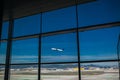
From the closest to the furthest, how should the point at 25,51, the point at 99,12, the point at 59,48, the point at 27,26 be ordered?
the point at 99,12 → the point at 59,48 → the point at 25,51 → the point at 27,26

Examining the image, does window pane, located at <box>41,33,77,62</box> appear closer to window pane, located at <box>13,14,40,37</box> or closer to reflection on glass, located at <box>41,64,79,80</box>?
reflection on glass, located at <box>41,64,79,80</box>

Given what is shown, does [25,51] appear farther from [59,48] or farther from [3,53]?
[59,48]

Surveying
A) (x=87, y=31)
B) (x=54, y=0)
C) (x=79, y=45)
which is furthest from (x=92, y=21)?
(x=54, y=0)

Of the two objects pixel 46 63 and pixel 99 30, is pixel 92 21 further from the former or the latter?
pixel 46 63

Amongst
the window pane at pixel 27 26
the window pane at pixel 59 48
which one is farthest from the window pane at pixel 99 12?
the window pane at pixel 27 26

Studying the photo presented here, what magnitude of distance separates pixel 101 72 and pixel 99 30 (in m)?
1.35

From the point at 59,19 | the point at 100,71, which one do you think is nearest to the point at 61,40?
the point at 59,19

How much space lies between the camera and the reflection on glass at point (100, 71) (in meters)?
Answer: 5.27

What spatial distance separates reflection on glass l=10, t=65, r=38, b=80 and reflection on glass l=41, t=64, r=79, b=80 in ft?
1.20

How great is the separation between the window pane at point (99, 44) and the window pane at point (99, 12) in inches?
12.6

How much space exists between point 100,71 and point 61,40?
174 centimetres

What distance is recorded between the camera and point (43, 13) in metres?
6.75

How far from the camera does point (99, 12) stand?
19.0 ft

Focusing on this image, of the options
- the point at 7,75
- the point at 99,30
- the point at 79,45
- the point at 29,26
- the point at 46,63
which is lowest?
the point at 7,75
